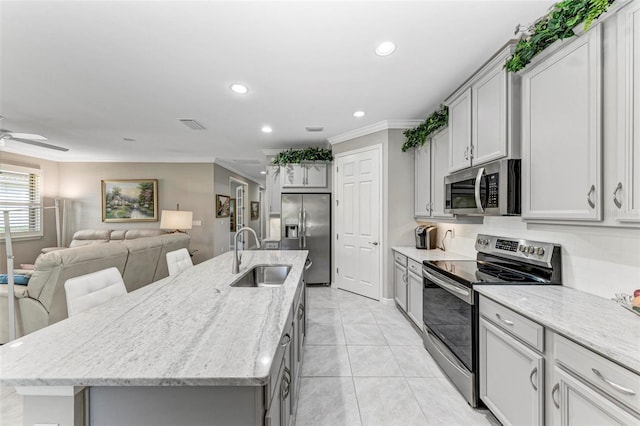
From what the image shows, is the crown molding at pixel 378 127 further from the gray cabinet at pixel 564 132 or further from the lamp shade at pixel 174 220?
the lamp shade at pixel 174 220

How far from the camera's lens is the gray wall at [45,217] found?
198 inches

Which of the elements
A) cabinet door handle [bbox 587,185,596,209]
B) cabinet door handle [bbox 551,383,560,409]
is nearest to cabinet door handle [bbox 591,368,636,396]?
cabinet door handle [bbox 551,383,560,409]

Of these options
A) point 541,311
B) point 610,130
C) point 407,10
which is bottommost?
point 541,311

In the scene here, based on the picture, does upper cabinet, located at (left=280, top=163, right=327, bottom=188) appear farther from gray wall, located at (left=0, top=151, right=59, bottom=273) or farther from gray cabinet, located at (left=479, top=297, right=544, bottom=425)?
gray wall, located at (left=0, top=151, right=59, bottom=273)

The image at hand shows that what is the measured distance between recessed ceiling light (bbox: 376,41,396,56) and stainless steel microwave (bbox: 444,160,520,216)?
120 cm

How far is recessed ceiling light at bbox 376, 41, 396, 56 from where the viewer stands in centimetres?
201

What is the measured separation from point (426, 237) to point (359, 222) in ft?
3.49

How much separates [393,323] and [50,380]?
306cm

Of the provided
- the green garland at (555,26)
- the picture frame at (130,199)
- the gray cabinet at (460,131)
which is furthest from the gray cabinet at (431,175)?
the picture frame at (130,199)

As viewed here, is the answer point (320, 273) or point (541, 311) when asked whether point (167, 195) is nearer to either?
point (320, 273)

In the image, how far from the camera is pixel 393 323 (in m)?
3.14

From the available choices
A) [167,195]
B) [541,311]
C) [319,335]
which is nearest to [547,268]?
[541,311]

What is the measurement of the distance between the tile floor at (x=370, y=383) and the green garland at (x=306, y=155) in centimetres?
279

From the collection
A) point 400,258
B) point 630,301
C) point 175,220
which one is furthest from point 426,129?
point 175,220
